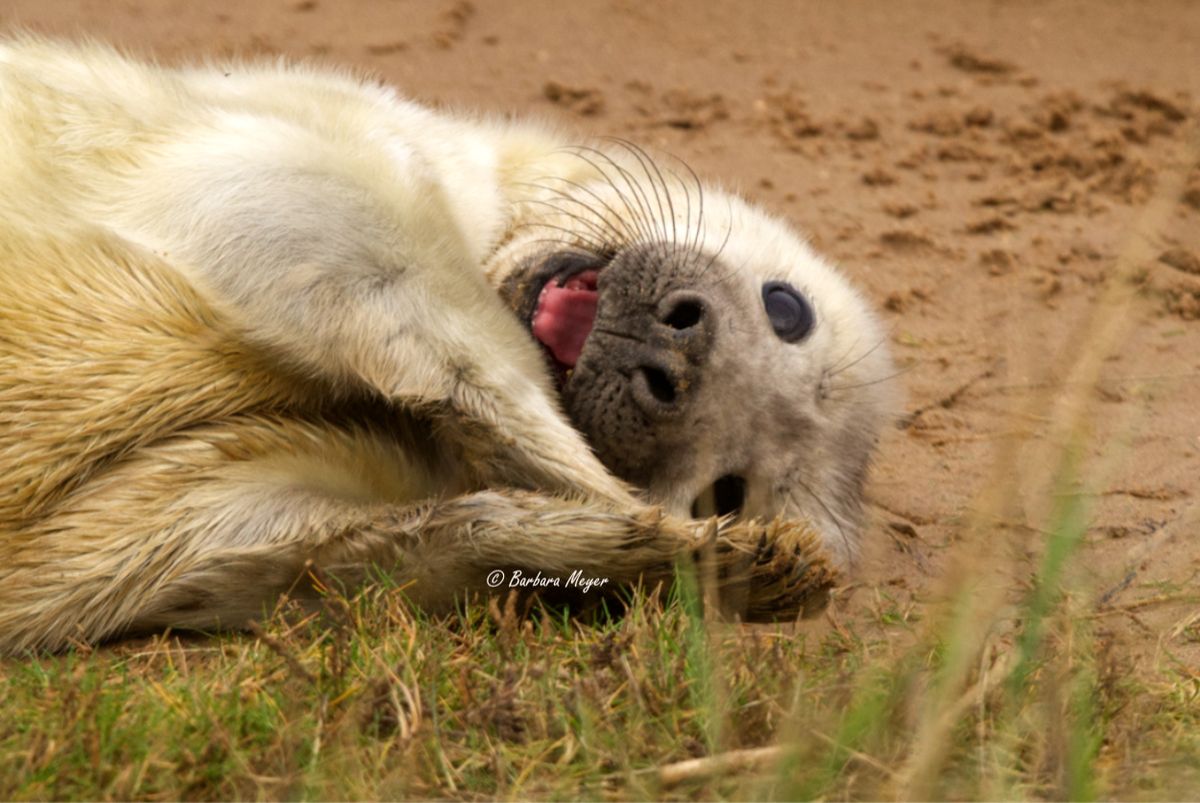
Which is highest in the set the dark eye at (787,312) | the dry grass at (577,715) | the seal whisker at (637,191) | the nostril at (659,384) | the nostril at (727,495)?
the seal whisker at (637,191)

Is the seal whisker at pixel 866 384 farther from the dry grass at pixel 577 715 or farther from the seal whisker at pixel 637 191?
the dry grass at pixel 577 715

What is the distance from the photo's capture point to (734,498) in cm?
350

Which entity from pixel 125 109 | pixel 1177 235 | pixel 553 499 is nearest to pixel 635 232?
pixel 553 499

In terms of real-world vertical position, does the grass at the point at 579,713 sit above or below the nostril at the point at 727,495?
below

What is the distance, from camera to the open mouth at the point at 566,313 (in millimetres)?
3609

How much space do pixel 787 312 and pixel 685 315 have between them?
16.1 inches

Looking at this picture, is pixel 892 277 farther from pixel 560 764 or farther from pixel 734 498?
pixel 560 764

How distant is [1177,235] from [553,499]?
11.8 ft

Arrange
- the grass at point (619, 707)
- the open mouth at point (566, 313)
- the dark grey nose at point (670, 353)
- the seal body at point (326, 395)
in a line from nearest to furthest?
the grass at point (619, 707), the seal body at point (326, 395), the dark grey nose at point (670, 353), the open mouth at point (566, 313)

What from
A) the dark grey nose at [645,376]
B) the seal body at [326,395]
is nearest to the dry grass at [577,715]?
the seal body at [326,395]

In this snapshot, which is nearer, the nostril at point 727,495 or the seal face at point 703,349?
the seal face at point 703,349

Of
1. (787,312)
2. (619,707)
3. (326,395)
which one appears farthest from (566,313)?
(619,707)

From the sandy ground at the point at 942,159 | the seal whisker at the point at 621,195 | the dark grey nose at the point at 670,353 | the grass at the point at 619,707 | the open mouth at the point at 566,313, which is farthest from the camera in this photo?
the sandy ground at the point at 942,159

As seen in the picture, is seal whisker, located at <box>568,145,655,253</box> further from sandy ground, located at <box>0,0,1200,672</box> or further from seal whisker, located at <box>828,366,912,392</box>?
sandy ground, located at <box>0,0,1200,672</box>
